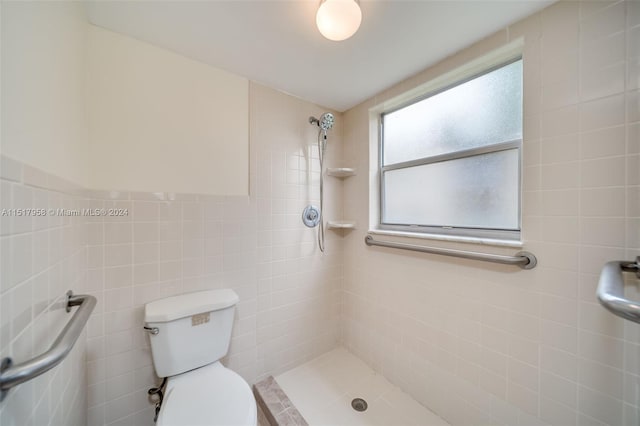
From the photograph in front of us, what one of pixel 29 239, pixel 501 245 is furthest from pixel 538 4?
pixel 29 239

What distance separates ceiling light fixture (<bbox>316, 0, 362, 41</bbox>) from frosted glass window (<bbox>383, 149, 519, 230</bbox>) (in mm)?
917

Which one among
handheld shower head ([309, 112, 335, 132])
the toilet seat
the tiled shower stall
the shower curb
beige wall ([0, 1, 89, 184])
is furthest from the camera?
handheld shower head ([309, 112, 335, 132])

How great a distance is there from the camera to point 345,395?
57.9 inches

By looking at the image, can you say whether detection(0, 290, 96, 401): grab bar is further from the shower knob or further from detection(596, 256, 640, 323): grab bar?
the shower knob

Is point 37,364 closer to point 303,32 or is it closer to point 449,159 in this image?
point 303,32

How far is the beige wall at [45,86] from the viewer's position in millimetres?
485

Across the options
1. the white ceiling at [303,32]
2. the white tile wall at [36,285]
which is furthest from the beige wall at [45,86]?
the white ceiling at [303,32]

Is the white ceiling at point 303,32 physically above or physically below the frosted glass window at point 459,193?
above

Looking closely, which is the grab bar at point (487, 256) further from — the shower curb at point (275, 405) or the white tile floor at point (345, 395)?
the shower curb at point (275, 405)

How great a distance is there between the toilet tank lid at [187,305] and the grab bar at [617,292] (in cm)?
139

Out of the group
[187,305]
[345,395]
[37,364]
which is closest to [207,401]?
[187,305]

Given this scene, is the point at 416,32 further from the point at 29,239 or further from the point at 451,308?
the point at 29,239

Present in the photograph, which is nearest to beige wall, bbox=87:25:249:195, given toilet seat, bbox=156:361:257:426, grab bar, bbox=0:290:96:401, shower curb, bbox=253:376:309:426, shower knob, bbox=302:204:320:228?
shower knob, bbox=302:204:320:228

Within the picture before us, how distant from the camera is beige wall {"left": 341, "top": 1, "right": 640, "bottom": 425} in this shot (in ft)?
2.62
